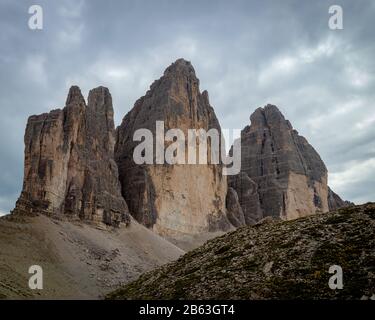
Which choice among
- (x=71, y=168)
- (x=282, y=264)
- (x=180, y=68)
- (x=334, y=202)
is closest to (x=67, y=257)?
(x=71, y=168)

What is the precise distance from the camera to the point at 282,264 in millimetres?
27141

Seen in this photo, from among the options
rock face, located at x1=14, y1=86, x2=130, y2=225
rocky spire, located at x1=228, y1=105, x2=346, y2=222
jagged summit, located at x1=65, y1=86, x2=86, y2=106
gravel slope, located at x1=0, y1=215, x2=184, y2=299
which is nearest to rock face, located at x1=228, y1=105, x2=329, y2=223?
rocky spire, located at x1=228, y1=105, x2=346, y2=222

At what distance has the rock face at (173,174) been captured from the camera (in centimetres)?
11544

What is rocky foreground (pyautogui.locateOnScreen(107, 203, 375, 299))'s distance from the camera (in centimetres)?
2406

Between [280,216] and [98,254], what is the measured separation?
8775 cm

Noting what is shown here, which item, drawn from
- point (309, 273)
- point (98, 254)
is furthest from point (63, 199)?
point (309, 273)

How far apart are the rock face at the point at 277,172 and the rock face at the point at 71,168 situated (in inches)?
2561

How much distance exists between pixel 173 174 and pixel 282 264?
3763 inches

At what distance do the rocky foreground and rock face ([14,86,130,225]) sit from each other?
49975mm

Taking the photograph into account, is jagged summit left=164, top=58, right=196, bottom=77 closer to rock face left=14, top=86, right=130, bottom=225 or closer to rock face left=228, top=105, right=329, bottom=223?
rock face left=14, top=86, right=130, bottom=225

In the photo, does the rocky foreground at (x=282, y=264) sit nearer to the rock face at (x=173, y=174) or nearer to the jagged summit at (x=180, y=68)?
the rock face at (x=173, y=174)

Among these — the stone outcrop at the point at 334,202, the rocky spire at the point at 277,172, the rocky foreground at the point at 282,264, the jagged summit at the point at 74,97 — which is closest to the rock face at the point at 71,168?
the jagged summit at the point at 74,97

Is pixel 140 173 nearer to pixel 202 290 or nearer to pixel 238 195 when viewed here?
pixel 238 195

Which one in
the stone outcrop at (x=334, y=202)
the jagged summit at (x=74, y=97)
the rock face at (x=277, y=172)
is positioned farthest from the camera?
the stone outcrop at (x=334, y=202)
